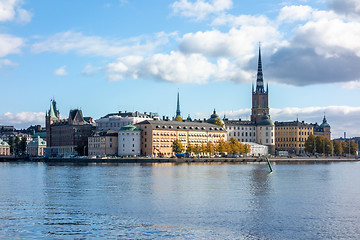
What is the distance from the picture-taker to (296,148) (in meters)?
195

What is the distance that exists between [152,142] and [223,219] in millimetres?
108148

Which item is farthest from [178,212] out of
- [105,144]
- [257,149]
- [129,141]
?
Answer: [257,149]

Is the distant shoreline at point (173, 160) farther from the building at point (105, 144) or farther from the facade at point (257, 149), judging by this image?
the facade at point (257, 149)

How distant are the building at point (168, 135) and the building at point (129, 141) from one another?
6.61 feet

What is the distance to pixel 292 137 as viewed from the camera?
195875 mm

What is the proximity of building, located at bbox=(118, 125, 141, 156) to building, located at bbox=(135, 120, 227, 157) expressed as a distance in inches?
79.3

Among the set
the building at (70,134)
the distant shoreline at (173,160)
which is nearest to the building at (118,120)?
the building at (70,134)

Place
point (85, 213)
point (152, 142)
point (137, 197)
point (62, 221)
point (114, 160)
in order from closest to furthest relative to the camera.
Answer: point (62, 221) → point (85, 213) → point (137, 197) → point (114, 160) → point (152, 142)

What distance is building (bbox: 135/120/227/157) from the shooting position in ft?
474

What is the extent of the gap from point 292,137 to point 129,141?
2933 inches

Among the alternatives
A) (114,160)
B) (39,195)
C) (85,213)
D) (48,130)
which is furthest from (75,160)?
(85,213)

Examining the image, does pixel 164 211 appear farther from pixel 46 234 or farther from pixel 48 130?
pixel 48 130

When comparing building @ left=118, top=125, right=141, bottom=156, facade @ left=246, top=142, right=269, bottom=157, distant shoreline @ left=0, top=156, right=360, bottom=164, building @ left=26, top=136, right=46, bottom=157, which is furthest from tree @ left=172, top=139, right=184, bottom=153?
building @ left=26, top=136, right=46, bottom=157

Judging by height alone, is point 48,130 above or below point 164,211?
above
